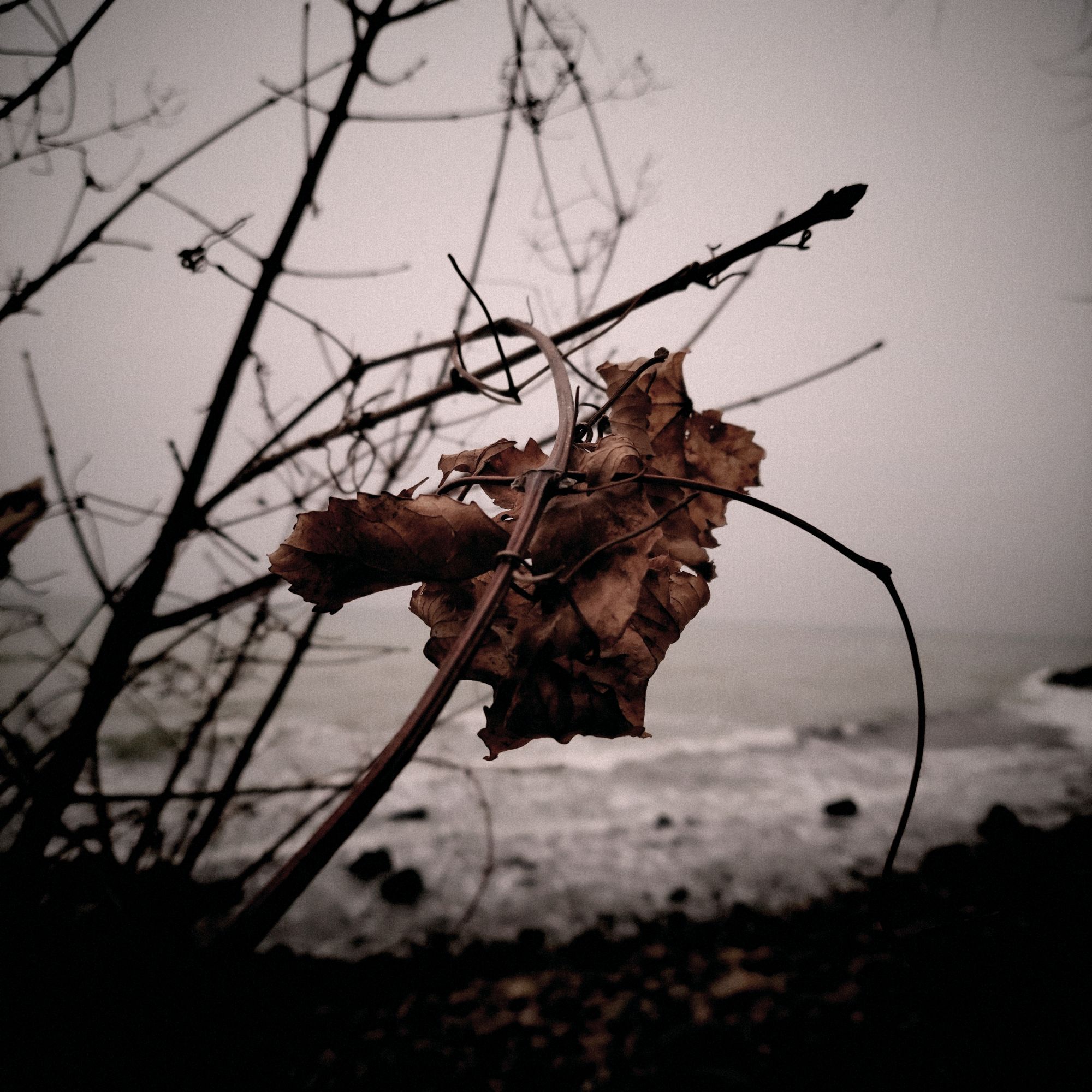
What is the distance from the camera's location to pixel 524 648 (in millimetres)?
540

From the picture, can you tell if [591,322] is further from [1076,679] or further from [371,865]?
[1076,679]

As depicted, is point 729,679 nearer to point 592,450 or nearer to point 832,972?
point 832,972

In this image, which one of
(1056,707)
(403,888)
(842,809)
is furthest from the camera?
(1056,707)

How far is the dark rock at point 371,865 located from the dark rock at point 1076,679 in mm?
32888

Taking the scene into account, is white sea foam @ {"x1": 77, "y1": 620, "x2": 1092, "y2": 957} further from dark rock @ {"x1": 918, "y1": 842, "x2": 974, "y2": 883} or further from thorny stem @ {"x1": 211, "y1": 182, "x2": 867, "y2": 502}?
thorny stem @ {"x1": 211, "y1": 182, "x2": 867, "y2": 502}

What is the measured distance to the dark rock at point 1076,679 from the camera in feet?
89.7

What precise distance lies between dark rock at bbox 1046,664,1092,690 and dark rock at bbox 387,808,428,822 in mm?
31797

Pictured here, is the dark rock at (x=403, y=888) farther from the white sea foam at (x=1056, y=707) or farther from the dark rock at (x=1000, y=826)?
the white sea foam at (x=1056, y=707)

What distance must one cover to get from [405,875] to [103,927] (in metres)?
6.88

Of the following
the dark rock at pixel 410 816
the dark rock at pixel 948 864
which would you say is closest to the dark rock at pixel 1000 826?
the dark rock at pixel 948 864

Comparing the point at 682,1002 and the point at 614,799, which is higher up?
the point at 614,799

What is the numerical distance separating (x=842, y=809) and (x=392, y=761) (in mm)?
12436

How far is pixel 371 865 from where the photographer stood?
25.8 ft

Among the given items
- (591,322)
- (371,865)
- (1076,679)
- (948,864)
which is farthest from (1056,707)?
(591,322)
